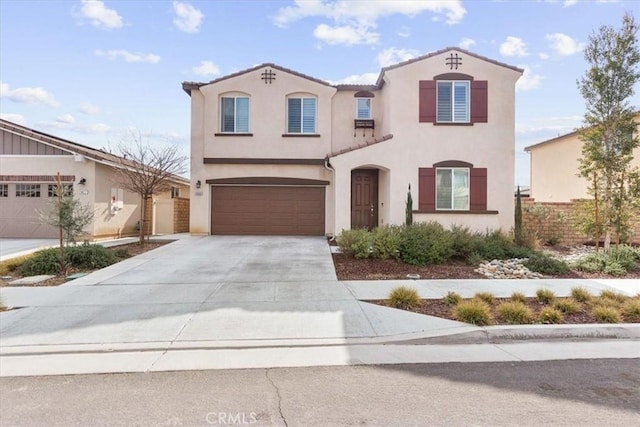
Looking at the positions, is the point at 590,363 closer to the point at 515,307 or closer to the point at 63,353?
the point at 515,307

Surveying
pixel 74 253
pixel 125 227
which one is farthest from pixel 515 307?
pixel 125 227

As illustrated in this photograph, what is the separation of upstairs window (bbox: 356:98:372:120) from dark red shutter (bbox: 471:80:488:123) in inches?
170

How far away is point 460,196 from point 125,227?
1473cm

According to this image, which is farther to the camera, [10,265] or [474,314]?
[10,265]

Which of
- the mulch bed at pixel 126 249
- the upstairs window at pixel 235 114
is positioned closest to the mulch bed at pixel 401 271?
the mulch bed at pixel 126 249

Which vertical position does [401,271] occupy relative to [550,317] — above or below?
above

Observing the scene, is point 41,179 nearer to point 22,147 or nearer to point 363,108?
point 22,147

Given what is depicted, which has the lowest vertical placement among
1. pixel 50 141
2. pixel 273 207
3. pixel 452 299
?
pixel 452 299

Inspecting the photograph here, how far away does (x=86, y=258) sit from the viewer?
10758mm

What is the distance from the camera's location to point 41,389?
4.29 metres

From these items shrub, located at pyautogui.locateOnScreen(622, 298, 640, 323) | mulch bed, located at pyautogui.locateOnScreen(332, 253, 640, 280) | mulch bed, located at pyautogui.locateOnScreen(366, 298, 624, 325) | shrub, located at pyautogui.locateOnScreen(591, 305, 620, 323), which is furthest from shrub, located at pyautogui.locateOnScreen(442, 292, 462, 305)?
shrub, located at pyautogui.locateOnScreen(622, 298, 640, 323)

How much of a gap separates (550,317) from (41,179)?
18.3 meters

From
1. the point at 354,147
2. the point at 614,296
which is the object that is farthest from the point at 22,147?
the point at 614,296

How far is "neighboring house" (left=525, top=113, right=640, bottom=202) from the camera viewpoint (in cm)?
2092
